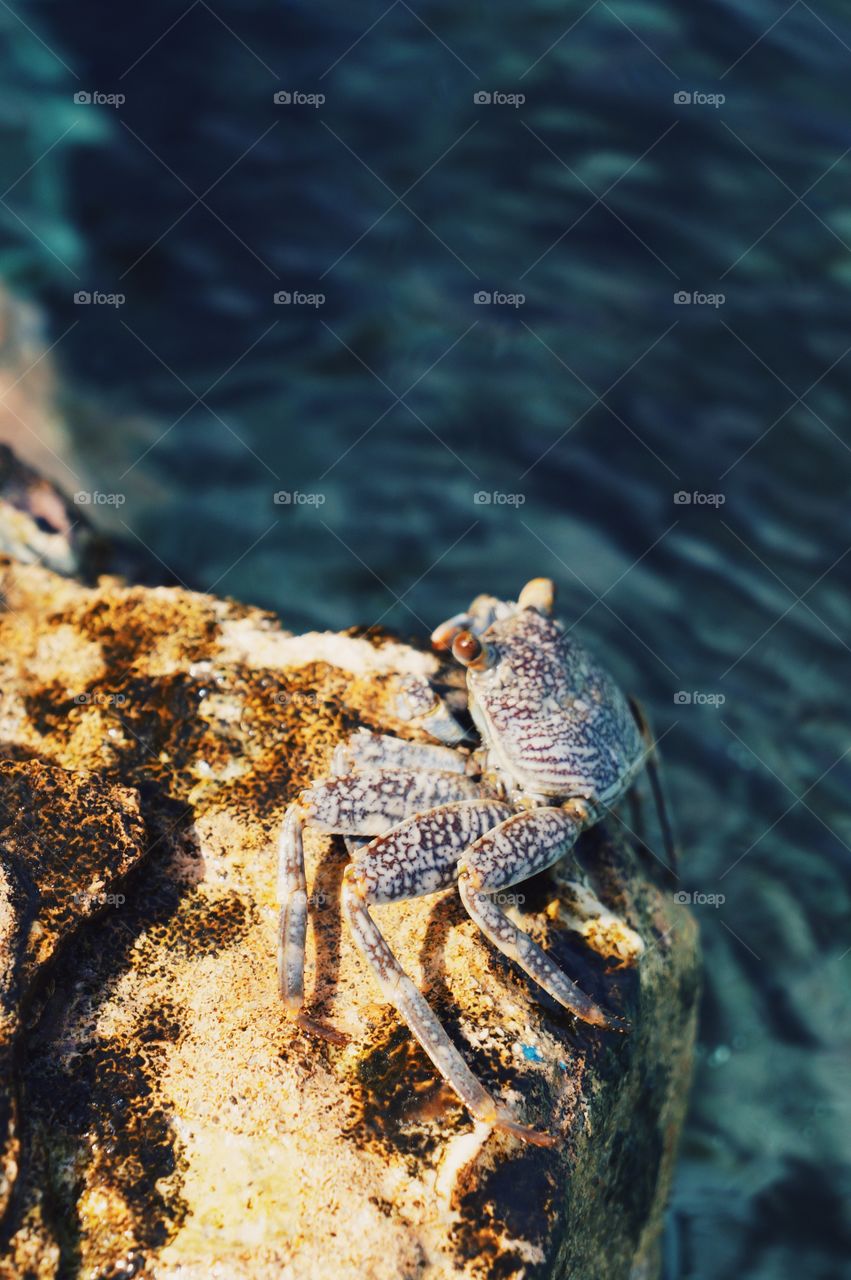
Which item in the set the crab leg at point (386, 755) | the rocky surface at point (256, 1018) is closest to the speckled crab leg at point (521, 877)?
the rocky surface at point (256, 1018)

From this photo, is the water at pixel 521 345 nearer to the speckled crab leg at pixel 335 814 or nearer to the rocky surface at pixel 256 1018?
the rocky surface at pixel 256 1018

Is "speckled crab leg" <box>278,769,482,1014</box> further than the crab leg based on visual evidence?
No

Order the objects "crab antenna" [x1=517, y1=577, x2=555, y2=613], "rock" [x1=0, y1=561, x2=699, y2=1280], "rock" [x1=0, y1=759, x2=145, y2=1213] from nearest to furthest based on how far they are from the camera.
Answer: "rock" [x1=0, y1=561, x2=699, y2=1280] → "rock" [x1=0, y1=759, x2=145, y2=1213] → "crab antenna" [x1=517, y1=577, x2=555, y2=613]

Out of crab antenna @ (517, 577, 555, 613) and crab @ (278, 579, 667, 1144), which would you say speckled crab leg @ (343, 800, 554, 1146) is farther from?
crab antenna @ (517, 577, 555, 613)

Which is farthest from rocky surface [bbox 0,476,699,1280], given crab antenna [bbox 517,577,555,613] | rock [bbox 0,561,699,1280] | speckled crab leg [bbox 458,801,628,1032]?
crab antenna [bbox 517,577,555,613]

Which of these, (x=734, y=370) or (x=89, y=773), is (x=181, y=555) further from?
(x=734, y=370)

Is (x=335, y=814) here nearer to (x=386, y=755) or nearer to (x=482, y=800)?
(x=386, y=755)

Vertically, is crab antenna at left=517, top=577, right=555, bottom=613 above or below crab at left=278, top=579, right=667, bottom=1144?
above

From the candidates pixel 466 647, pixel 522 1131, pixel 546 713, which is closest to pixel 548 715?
pixel 546 713
